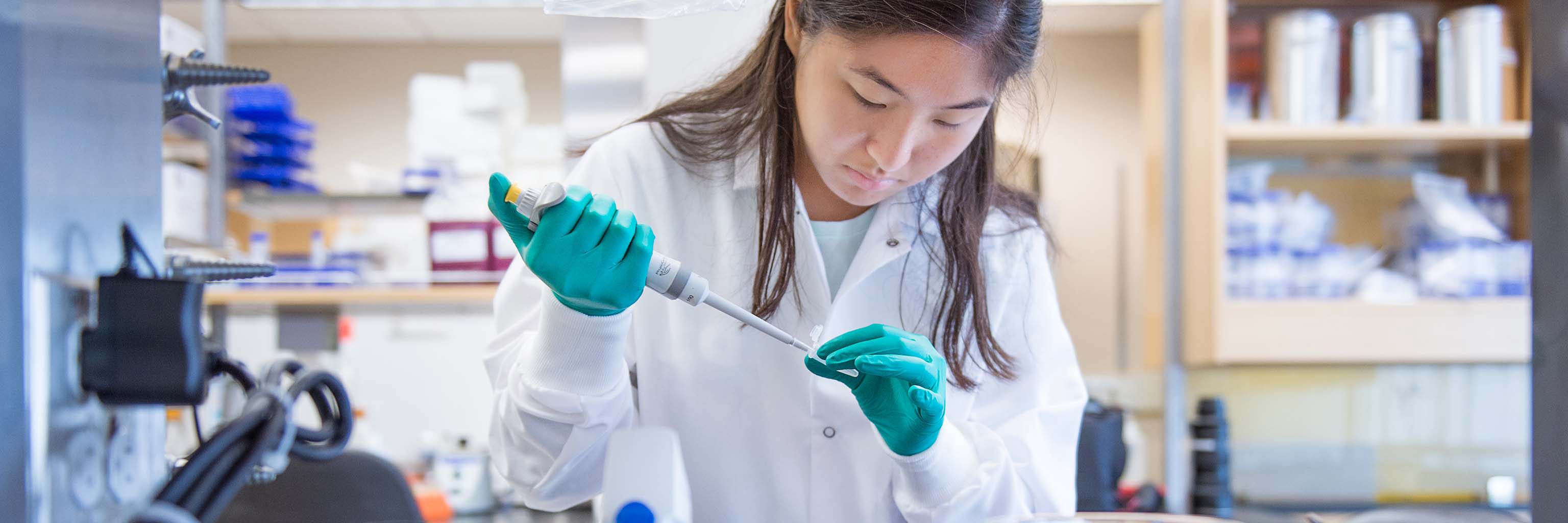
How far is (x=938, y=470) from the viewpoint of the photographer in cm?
96

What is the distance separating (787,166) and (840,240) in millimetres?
128

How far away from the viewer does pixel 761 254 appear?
3.37 ft

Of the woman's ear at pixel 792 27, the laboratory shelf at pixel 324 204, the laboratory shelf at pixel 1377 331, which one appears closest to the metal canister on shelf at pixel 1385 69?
the laboratory shelf at pixel 1377 331

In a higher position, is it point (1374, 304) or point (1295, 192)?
point (1295, 192)

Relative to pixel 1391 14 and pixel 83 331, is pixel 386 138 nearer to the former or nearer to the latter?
pixel 1391 14

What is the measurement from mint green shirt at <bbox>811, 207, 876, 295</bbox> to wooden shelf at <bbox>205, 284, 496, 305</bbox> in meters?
1.52

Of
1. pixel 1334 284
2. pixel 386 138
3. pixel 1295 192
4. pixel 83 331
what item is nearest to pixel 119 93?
pixel 83 331

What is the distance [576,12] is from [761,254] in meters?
0.36

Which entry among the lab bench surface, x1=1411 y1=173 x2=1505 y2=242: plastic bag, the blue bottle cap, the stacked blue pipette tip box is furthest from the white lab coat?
the stacked blue pipette tip box

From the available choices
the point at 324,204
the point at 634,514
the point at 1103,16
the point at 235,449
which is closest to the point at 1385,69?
the point at 1103,16

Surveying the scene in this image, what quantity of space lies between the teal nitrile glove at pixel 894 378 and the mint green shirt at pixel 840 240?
235 mm

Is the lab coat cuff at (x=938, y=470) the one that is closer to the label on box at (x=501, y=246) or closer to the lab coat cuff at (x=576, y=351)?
the lab coat cuff at (x=576, y=351)

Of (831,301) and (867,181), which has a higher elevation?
(867,181)

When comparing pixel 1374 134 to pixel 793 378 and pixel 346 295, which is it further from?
pixel 346 295
